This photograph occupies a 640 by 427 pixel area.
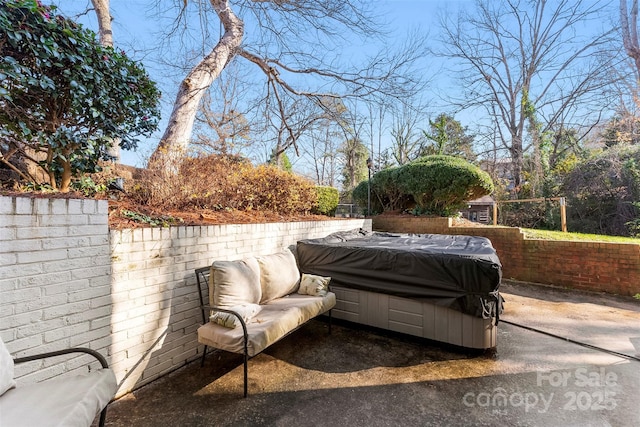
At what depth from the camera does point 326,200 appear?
22.4ft

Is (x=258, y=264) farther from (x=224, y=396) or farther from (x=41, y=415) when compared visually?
(x=41, y=415)

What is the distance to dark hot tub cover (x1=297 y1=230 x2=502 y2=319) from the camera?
266cm

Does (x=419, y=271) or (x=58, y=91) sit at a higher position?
(x=58, y=91)

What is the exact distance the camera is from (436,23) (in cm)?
1230

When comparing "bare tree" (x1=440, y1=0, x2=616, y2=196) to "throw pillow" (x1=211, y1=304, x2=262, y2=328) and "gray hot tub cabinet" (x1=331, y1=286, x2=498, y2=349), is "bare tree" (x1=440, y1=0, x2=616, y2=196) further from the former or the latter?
"throw pillow" (x1=211, y1=304, x2=262, y2=328)

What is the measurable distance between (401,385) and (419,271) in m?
1.15

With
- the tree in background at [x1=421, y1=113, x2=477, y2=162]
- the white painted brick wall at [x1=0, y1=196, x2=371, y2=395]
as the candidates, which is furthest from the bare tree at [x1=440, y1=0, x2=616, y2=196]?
the white painted brick wall at [x1=0, y1=196, x2=371, y2=395]

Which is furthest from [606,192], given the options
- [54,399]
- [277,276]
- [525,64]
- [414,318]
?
[54,399]

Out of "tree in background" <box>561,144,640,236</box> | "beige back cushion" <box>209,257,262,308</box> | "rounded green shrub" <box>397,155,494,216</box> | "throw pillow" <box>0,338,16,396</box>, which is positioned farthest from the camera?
"tree in background" <box>561,144,640,236</box>

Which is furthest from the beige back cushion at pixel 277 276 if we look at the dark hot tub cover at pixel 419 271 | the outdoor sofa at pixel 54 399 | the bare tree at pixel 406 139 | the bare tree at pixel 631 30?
the bare tree at pixel 406 139

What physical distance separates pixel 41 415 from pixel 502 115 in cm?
1730

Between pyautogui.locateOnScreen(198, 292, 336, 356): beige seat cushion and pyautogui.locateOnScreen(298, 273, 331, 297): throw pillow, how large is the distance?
0.51 ft

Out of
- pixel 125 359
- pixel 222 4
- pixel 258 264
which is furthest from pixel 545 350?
pixel 222 4

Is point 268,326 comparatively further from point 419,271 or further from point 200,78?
point 200,78
